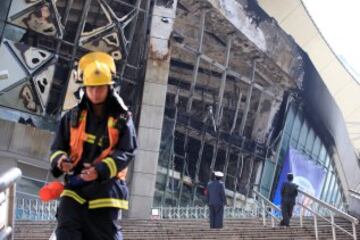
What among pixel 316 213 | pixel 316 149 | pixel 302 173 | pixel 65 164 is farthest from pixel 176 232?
pixel 316 149

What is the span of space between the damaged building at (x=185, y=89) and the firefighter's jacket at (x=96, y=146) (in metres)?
13.2

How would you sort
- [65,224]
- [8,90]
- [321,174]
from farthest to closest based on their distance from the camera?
[321,174] < [8,90] < [65,224]

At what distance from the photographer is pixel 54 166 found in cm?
411

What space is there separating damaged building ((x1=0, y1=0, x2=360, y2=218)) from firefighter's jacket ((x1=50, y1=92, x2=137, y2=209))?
1317 centimetres

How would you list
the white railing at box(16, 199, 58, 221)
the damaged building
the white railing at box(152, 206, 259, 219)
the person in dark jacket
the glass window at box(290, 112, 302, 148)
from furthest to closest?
the glass window at box(290, 112, 302, 148) → the white railing at box(152, 206, 259, 219) → the damaged building → the white railing at box(16, 199, 58, 221) → the person in dark jacket

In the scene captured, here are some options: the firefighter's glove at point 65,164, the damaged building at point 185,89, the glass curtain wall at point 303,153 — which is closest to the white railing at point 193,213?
the damaged building at point 185,89

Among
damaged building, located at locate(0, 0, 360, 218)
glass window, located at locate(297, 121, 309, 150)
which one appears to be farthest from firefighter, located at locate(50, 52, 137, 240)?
glass window, located at locate(297, 121, 309, 150)

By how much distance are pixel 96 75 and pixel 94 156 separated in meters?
0.48

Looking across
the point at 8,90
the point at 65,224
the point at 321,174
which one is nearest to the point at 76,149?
the point at 65,224

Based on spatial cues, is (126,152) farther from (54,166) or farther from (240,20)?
(240,20)

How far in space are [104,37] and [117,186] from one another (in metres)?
14.4

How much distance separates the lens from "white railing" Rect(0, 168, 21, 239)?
12.9 ft

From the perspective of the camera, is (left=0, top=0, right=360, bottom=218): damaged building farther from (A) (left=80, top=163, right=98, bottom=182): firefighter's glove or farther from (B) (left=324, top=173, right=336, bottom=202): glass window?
(A) (left=80, top=163, right=98, bottom=182): firefighter's glove

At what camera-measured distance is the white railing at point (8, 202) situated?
3.92 m
